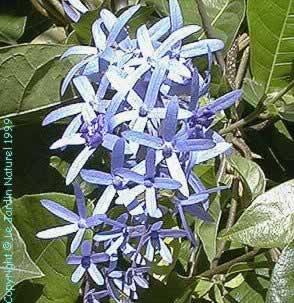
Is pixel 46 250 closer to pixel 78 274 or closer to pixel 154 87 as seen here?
pixel 78 274

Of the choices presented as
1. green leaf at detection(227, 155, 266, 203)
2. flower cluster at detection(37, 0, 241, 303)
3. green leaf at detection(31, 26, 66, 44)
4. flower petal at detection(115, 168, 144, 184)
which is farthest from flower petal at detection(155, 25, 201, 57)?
green leaf at detection(31, 26, 66, 44)

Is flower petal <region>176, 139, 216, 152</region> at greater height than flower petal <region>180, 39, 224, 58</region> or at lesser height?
lesser

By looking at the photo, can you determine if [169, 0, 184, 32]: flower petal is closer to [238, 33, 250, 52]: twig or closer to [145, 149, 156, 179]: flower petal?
[145, 149, 156, 179]: flower petal

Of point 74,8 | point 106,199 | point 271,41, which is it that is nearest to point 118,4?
point 74,8

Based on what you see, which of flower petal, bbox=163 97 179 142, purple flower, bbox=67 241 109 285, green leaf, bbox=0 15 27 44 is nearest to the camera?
flower petal, bbox=163 97 179 142

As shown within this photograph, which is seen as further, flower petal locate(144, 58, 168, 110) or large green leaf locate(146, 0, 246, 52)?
large green leaf locate(146, 0, 246, 52)

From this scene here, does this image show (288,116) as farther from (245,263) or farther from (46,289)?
(46,289)
